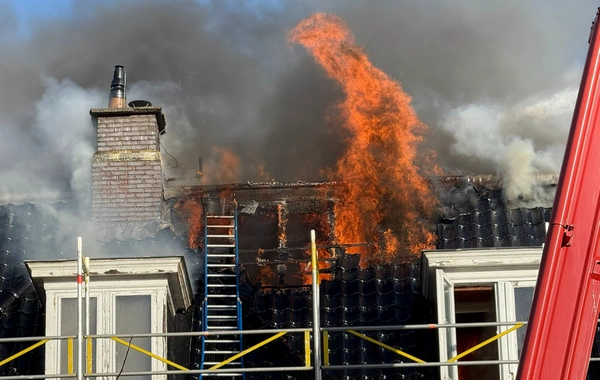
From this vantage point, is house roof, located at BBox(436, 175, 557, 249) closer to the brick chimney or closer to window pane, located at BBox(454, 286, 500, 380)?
window pane, located at BBox(454, 286, 500, 380)

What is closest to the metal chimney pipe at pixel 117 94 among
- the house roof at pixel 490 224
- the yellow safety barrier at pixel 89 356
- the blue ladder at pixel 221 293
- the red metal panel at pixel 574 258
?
the blue ladder at pixel 221 293

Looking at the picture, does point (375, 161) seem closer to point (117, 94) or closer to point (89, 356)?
point (117, 94)

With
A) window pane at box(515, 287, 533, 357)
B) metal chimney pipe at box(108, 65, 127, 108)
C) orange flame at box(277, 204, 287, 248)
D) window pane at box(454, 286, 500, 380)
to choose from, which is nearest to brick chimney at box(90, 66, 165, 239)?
metal chimney pipe at box(108, 65, 127, 108)

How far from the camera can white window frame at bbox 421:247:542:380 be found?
13.7 m

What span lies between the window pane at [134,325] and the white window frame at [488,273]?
3.34 m

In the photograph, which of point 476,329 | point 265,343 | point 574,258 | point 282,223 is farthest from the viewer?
point 282,223

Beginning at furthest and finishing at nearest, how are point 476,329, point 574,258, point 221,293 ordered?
point 221,293 → point 476,329 → point 574,258

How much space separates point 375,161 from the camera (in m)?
23.4

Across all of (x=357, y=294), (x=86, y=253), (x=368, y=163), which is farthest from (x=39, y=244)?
(x=368, y=163)

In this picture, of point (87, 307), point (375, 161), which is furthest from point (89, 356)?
point (375, 161)

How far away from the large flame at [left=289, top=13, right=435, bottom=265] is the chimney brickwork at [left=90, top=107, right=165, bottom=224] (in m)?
3.75

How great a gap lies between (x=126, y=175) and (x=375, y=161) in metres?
7.31

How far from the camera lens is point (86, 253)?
16156 millimetres

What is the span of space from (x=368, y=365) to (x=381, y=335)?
1.63 meters
